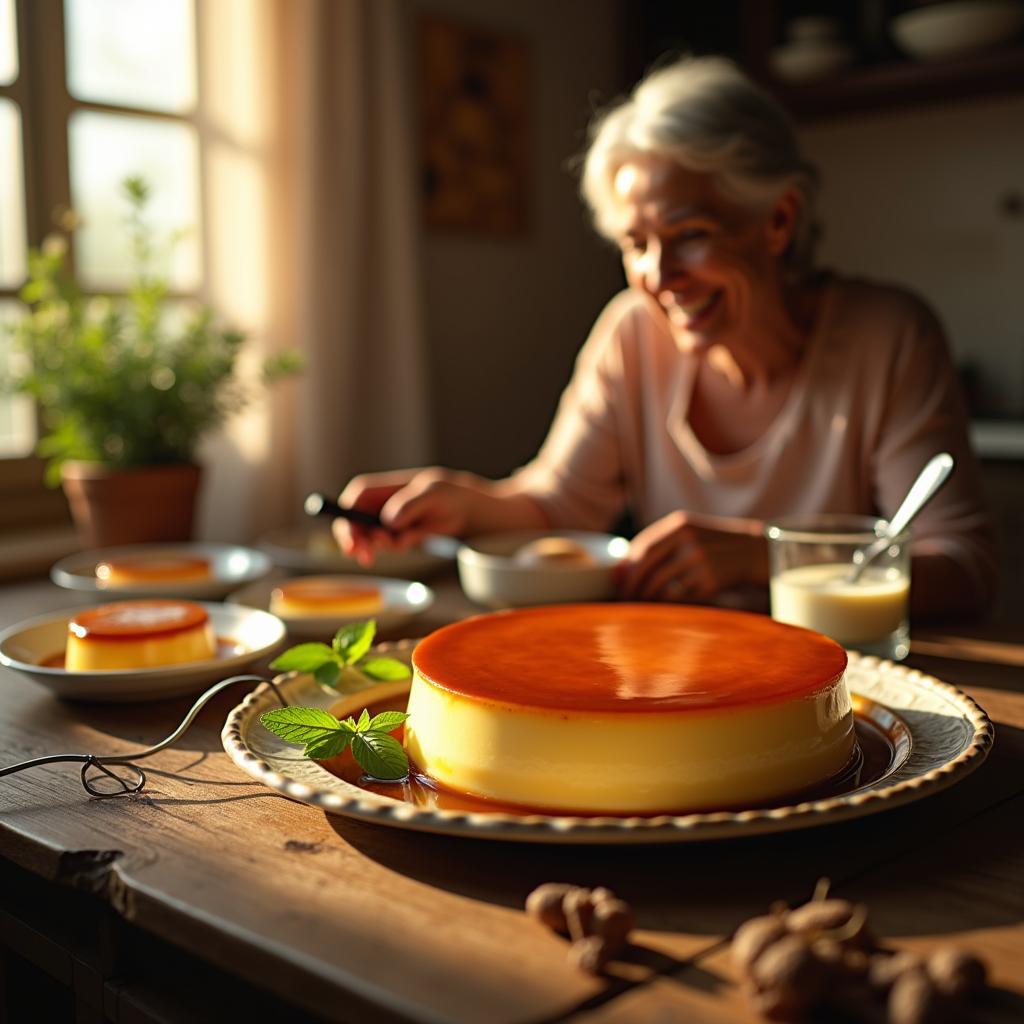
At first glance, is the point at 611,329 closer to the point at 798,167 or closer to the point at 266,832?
the point at 798,167

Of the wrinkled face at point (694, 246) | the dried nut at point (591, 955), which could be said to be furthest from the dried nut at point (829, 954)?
the wrinkled face at point (694, 246)

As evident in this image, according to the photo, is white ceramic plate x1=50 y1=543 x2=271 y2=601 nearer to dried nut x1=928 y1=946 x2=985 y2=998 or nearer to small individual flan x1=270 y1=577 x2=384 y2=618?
small individual flan x1=270 y1=577 x2=384 y2=618

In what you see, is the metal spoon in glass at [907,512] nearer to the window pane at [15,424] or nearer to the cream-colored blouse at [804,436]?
the cream-colored blouse at [804,436]

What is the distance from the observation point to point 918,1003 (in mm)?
560

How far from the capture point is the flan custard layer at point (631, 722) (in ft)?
2.66

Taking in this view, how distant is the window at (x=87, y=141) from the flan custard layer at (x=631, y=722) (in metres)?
2.22

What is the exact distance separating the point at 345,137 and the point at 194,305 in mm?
624

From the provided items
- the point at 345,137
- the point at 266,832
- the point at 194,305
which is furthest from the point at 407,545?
the point at 345,137

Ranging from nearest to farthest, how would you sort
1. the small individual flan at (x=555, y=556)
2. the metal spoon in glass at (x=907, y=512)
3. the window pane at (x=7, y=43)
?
the metal spoon in glass at (x=907, y=512) → the small individual flan at (x=555, y=556) → the window pane at (x=7, y=43)

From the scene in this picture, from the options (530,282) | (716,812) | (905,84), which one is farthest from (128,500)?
(905,84)

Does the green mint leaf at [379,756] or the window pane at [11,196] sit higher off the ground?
the window pane at [11,196]

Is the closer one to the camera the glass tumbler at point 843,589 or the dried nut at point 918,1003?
the dried nut at point 918,1003

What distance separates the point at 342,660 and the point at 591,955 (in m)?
0.52

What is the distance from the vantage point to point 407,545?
1.82 m
